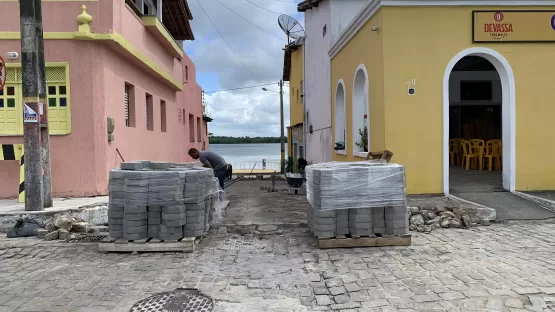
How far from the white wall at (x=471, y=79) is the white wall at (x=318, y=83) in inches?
173

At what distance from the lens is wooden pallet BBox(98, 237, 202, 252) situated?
5633 mm

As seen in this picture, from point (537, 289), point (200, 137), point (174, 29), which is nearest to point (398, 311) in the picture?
point (537, 289)

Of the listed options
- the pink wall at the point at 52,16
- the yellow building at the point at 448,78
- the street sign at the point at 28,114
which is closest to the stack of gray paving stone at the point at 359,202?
the yellow building at the point at 448,78

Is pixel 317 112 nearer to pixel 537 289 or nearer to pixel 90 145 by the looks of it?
pixel 90 145

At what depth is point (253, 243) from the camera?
622 cm

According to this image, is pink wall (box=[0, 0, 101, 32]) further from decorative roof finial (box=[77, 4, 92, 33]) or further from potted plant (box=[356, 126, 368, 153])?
potted plant (box=[356, 126, 368, 153])

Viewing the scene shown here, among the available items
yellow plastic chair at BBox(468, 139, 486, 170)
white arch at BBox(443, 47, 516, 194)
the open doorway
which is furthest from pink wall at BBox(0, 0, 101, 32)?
the open doorway

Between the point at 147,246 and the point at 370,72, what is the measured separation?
6.54 meters

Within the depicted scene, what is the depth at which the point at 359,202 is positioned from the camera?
228 inches

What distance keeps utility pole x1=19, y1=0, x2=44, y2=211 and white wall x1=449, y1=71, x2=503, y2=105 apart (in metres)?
12.6

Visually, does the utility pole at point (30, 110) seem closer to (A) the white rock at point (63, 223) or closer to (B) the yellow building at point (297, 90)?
(A) the white rock at point (63, 223)

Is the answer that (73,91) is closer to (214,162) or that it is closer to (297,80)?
(214,162)

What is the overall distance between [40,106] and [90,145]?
54.1 inches

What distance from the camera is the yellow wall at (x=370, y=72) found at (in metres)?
8.78
